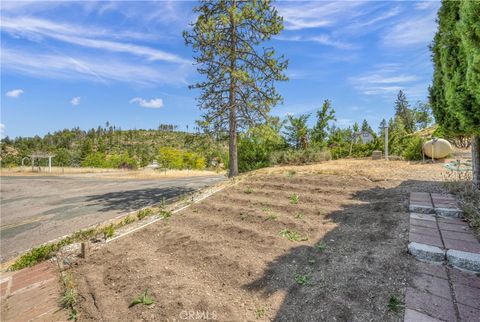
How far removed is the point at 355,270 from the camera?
8.45ft

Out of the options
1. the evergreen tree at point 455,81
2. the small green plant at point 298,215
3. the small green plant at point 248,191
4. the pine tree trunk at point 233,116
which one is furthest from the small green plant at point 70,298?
the pine tree trunk at point 233,116

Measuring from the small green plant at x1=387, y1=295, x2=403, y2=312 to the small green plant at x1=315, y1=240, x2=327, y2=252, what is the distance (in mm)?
1026

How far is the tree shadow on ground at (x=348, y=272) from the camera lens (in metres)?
2.11

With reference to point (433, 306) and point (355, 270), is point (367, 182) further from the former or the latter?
point (433, 306)

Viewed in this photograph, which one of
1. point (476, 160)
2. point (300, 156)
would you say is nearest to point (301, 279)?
point (476, 160)

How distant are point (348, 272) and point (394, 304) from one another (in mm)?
556

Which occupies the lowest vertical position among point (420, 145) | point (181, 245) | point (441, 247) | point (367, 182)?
point (181, 245)

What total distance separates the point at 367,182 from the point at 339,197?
1.19m

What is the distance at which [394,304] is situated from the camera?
203 centimetres

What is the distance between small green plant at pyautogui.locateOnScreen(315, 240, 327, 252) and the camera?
3.11 metres

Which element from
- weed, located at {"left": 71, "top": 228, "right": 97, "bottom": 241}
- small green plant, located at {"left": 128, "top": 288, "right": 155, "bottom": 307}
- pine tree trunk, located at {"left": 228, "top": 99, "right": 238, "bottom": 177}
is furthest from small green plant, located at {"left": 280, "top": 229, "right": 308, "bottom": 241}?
pine tree trunk, located at {"left": 228, "top": 99, "right": 238, "bottom": 177}

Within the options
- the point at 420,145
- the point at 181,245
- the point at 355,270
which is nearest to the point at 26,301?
the point at 181,245

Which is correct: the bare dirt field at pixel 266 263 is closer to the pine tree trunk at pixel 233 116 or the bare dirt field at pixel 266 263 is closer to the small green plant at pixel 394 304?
the small green plant at pixel 394 304

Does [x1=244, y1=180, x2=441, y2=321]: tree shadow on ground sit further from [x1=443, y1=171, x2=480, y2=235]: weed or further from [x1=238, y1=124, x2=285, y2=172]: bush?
[x1=238, y1=124, x2=285, y2=172]: bush
